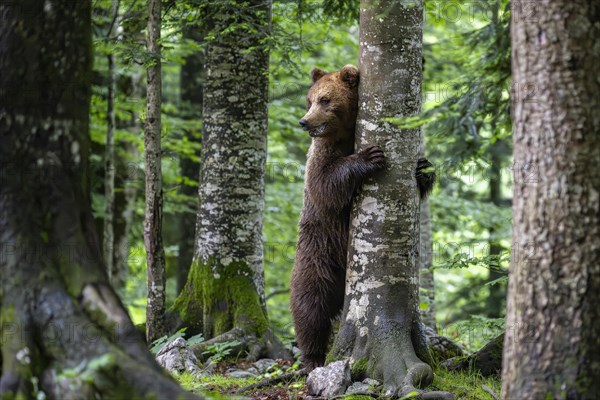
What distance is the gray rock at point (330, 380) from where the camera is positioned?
5348mm

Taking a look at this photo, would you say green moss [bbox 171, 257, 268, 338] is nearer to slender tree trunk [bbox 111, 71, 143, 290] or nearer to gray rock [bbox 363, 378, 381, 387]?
gray rock [bbox 363, 378, 381, 387]

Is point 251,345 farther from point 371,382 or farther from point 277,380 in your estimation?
point 371,382

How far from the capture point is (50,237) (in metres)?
3.84

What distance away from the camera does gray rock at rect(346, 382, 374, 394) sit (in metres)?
5.28

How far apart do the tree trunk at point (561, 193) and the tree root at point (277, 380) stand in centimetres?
301

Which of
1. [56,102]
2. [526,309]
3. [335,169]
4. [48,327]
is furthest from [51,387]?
[335,169]

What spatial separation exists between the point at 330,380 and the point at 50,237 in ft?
8.71

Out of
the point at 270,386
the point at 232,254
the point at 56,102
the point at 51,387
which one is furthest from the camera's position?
the point at 232,254

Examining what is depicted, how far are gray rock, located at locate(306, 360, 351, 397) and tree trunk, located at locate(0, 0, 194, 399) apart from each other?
77.5 inches

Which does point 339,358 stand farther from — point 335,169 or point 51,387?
point 51,387

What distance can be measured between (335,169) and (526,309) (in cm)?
286

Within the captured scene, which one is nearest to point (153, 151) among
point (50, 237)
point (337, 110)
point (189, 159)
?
point (337, 110)

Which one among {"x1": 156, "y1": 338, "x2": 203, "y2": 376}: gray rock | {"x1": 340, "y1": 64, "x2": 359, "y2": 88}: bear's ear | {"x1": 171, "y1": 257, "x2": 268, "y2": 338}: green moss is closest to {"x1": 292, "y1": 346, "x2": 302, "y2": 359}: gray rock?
{"x1": 171, "y1": 257, "x2": 268, "y2": 338}: green moss

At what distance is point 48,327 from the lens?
12.2 feet
